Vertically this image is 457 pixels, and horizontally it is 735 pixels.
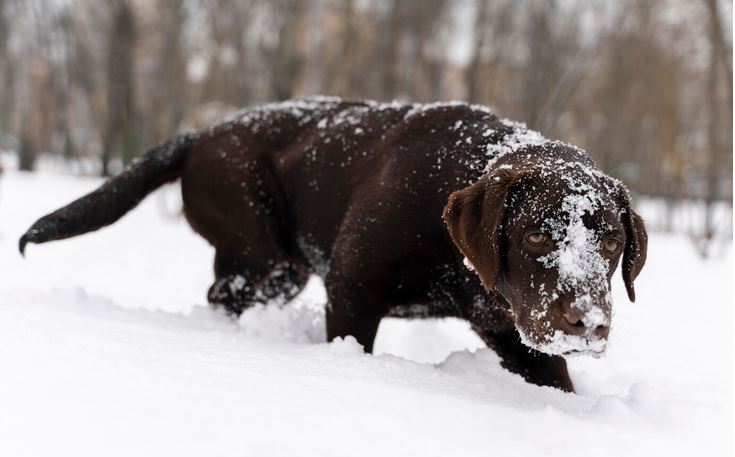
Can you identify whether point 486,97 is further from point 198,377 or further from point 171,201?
point 198,377

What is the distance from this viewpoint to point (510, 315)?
2670mm

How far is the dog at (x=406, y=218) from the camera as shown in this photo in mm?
2348

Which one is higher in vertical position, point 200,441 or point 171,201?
point 200,441

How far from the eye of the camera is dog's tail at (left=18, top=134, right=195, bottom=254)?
3613 millimetres

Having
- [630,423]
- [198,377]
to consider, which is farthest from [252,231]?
[630,423]

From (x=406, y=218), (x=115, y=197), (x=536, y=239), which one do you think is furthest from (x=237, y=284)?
(x=536, y=239)

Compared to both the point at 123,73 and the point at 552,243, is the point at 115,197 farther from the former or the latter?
the point at 123,73

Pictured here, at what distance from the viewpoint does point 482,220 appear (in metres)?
2.49

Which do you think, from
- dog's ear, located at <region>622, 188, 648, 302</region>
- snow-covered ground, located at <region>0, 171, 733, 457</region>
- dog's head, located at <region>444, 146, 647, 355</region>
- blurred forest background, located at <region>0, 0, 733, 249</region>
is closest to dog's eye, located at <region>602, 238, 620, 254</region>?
dog's head, located at <region>444, 146, 647, 355</region>

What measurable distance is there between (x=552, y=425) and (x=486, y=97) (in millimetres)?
18167

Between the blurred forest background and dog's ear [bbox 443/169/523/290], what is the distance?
6919 mm

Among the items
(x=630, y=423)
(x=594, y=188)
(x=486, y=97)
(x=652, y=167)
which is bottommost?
(x=652, y=167)

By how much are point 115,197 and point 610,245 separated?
2854 millimetres

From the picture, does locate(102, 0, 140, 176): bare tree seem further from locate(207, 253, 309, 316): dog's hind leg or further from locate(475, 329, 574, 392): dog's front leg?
locate(475, 329, 574, 392): dog's front leg
